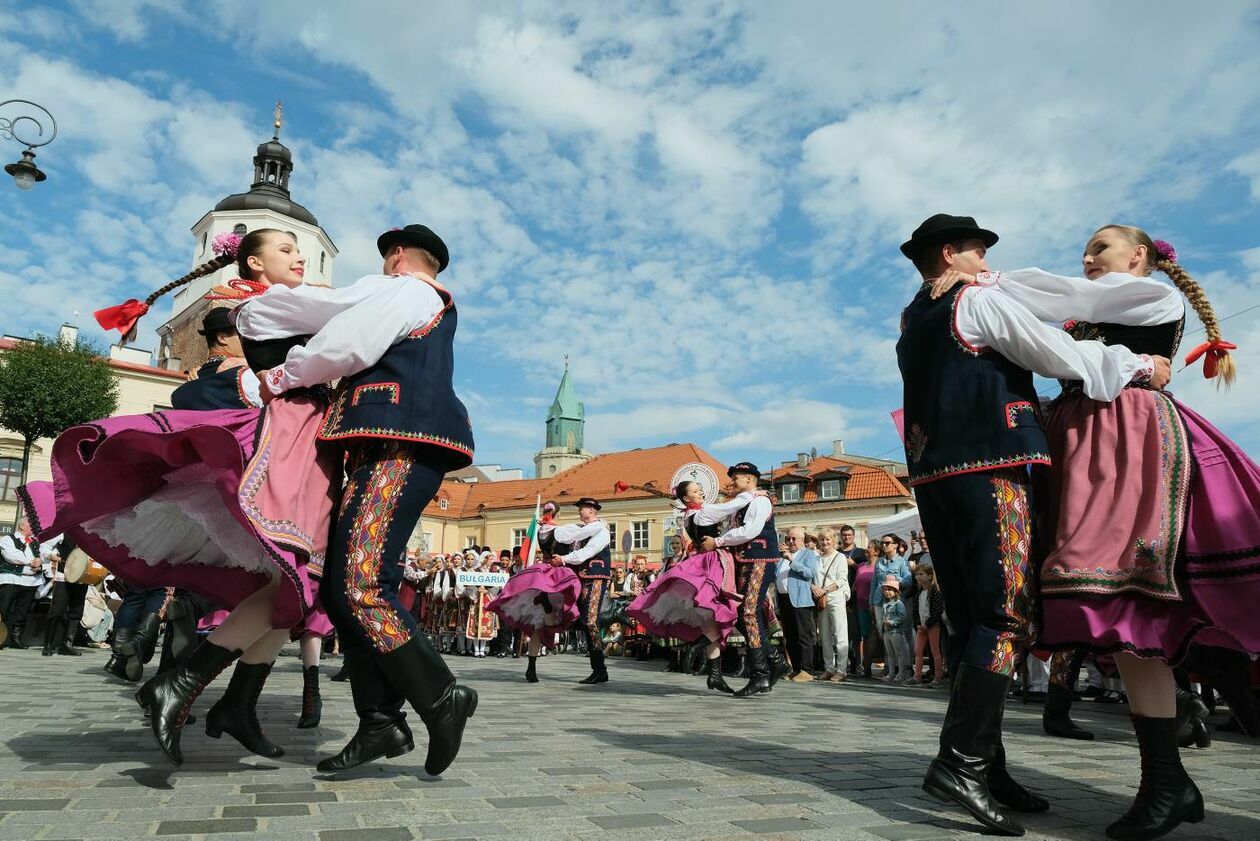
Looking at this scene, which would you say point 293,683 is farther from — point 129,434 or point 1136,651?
point 1136,651

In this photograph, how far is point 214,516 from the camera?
349 cm

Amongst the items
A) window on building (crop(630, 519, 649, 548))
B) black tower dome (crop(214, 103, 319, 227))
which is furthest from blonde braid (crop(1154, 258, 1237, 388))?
black tower dome (crop(214, 103, 319, 227))

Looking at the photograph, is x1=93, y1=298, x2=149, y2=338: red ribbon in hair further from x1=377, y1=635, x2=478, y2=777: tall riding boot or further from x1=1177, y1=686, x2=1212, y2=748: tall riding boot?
x1=1177, y1=686, x2=1212, y2=748: tall riding boot

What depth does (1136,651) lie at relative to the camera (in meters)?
2.91

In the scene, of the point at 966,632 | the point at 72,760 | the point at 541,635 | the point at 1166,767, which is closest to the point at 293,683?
the point at 541,635

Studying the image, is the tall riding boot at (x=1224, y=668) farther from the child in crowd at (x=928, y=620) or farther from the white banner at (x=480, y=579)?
the white banner at (x=480, y=579)

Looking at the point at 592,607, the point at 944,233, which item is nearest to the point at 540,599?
the point at 592,607

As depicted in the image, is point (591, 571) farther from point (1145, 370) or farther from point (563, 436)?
point (563, 436)

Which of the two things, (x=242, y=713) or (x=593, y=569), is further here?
(x=593, y=569)

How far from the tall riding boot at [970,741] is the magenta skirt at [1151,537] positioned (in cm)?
32

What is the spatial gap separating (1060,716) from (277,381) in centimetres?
509

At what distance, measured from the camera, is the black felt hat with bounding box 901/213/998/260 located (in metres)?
3.50

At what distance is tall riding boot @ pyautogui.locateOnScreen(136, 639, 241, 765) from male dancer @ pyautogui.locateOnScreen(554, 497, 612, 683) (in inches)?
235

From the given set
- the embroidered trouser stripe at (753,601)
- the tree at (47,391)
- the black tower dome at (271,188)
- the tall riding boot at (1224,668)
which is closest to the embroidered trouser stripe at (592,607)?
the embroidered trouser stripe at (753,601)
